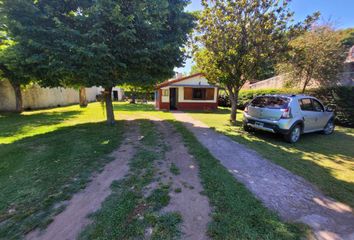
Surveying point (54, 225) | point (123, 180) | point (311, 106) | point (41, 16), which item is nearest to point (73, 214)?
point (54, 225)

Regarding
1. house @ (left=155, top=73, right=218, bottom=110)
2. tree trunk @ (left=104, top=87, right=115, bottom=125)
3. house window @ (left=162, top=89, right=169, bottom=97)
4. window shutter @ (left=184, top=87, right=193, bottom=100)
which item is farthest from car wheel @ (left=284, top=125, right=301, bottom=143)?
house window @ (left=162, top=89, right=169, bottom=97)

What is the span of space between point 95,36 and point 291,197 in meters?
7.42

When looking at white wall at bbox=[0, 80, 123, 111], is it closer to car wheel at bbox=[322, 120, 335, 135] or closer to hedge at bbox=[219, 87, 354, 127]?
car wheel at bbox=[322, 120, 335, 135]

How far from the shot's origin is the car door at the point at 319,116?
24.9 feet

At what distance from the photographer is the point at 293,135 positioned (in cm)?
685

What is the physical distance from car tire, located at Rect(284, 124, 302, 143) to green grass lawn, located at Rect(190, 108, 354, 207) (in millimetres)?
202

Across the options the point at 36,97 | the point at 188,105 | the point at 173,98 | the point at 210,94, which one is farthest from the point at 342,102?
the point at 36,97

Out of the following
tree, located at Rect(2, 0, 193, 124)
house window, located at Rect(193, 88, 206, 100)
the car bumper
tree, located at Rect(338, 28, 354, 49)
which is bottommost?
the car bumper

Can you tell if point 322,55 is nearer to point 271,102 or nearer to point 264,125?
point 271,102

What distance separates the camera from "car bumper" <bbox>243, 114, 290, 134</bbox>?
6.63 m

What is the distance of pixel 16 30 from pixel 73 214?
7.41 m

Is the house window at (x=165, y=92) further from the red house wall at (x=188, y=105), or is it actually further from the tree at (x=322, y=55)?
the tree at (x=322, y=55)

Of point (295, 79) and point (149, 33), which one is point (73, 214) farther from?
point (295, 79)

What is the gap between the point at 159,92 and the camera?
18422 mm
